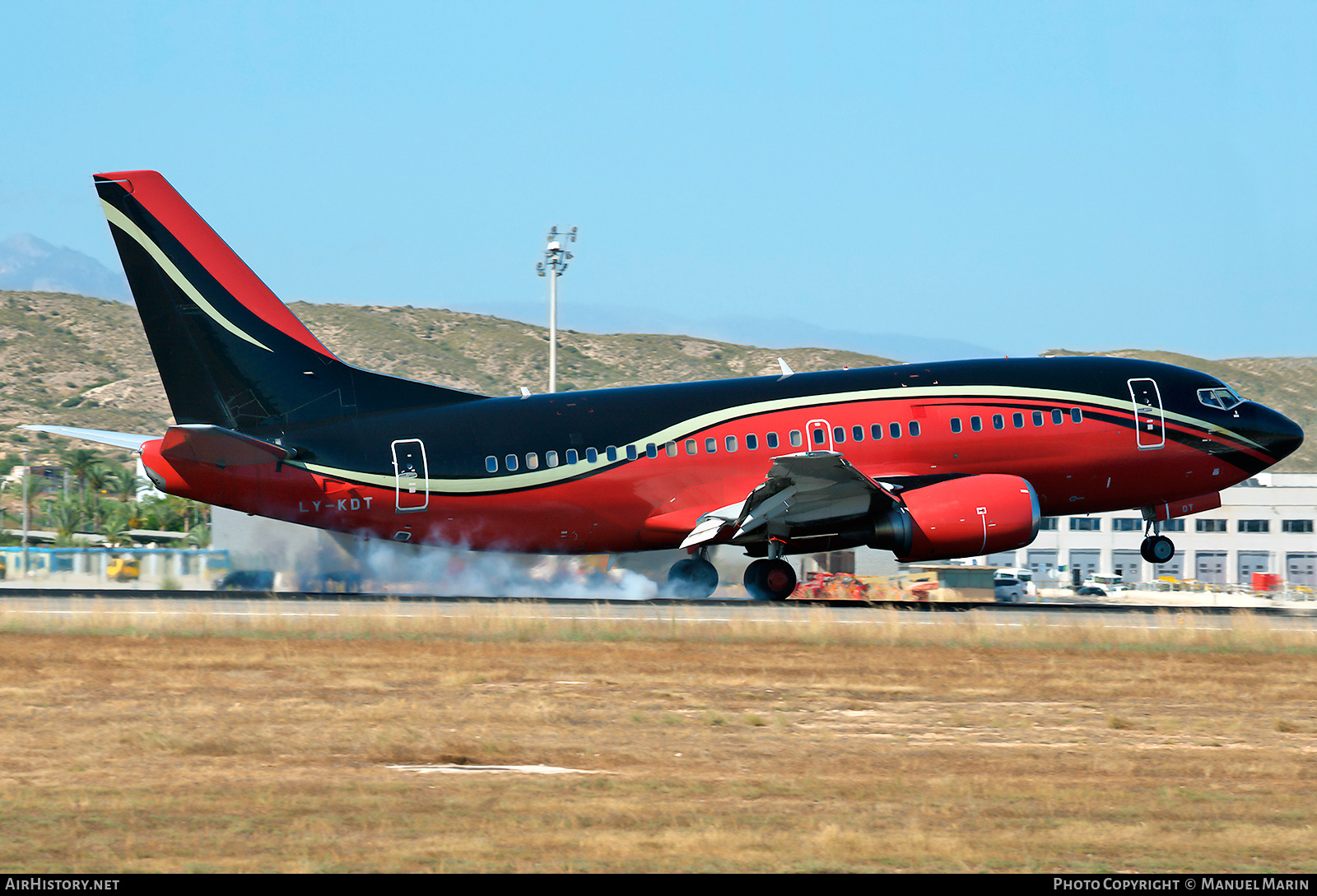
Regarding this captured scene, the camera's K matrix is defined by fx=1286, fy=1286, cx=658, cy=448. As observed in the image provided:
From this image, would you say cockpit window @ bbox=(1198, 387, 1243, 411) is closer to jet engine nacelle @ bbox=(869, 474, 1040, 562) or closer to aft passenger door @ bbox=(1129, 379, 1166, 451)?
aft passenger door @ bbox=(1129, 379, 1166, 451)

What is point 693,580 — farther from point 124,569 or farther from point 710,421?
point 124,569

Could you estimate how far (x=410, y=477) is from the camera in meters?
27.9

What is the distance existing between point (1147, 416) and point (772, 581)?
31.4 feet

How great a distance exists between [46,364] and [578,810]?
18152cm

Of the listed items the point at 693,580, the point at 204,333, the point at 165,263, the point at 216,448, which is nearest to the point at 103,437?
the point at 216,448

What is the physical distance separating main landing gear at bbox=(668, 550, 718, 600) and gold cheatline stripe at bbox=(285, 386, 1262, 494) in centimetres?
333

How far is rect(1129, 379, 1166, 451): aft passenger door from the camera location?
1166 inches

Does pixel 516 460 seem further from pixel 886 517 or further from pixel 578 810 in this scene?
pixel 578 810

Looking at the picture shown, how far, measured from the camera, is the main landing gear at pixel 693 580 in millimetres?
30109

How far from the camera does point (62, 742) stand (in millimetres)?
13258

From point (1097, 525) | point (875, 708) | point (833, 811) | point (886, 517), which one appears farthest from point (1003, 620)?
point (1097, 525)

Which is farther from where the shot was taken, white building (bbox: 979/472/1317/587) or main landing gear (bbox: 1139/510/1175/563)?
white building (bbox: 979/472/1317/587)

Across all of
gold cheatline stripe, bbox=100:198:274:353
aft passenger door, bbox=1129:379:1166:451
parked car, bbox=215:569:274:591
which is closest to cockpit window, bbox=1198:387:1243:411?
aft passenger door, bbox=1129:379:1166:451

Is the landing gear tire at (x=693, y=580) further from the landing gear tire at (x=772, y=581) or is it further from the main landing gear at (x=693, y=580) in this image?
the landing gear tire at (x=772, y=581)
